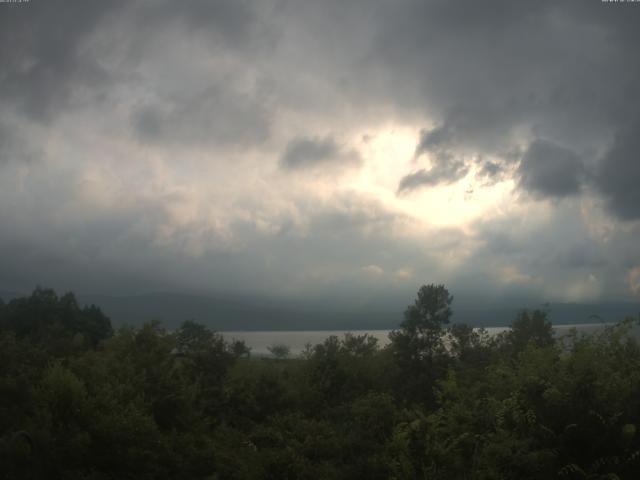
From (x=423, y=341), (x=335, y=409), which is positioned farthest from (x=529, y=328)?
(x=335, y=409)

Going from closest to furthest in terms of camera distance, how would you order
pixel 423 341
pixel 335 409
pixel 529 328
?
pixel 335 409 < pixel 423 341 < pixel 529 328

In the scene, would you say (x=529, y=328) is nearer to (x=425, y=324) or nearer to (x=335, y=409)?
(x=425, y=324)

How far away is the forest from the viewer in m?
15.0

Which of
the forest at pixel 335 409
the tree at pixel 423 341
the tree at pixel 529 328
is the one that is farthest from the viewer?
the tree at pixel 529 328

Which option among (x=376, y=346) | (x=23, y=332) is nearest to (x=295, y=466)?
(x=376, y=346)

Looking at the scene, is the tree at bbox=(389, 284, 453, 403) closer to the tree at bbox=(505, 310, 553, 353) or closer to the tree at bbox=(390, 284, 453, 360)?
the tree at bbox=(390, 284, 453, 360)

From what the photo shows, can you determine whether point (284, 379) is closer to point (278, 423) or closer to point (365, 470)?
point (278, 423)

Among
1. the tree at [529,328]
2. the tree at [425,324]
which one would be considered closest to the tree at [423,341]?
the tree at [425,324]

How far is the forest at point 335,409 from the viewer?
15047 mm

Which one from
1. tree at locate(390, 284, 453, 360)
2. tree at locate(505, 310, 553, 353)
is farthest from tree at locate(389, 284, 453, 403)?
tree at locate(505, 310, 553, 353)

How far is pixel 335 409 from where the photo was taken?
26703mm

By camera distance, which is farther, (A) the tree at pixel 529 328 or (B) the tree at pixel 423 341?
(A) the tree at pixel 529 328

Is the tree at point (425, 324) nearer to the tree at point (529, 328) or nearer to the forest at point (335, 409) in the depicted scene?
the forest at point (335, 409)

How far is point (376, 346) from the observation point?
35469 mm
